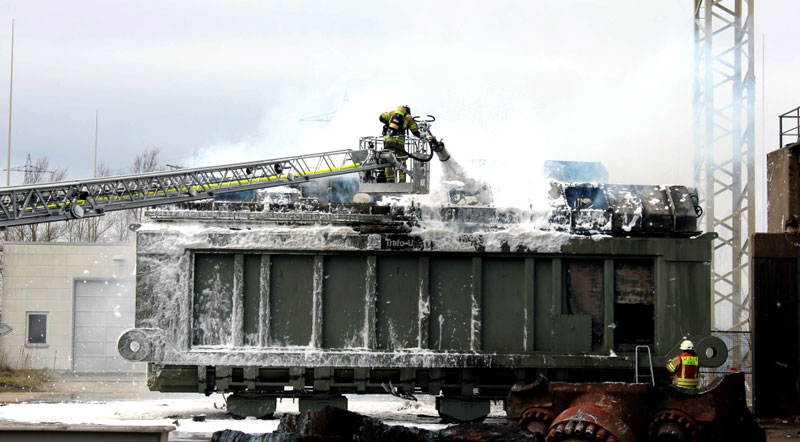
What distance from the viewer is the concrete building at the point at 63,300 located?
814 inches

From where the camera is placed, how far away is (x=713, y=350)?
33.8 feet

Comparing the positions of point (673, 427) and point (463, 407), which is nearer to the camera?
point (673, 427)

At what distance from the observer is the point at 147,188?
11.7 meters

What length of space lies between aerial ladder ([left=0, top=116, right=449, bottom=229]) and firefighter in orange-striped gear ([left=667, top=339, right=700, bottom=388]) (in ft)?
13.3

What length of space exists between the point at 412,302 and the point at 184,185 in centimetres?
392

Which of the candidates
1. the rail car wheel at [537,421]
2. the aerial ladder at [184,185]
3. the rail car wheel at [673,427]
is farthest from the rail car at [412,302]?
the rail car wheel at [673,427]

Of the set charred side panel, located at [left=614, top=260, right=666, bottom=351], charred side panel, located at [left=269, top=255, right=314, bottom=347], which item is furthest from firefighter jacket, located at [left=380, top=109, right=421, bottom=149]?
charred side panel, located at [left=614, top=260, right=666, bottom=351]

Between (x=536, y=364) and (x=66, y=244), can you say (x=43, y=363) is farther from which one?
(x=536, y=364)

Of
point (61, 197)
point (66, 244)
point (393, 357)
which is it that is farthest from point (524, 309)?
point (66, 244)

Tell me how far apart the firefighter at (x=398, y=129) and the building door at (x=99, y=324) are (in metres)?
11.5

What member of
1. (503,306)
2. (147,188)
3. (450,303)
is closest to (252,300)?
(450,303)

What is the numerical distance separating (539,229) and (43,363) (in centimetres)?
1489

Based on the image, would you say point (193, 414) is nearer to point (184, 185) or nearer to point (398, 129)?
point (184, 185)

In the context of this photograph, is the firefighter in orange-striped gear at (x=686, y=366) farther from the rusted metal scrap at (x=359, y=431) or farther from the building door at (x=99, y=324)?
the building door at (x=99, y=324)
